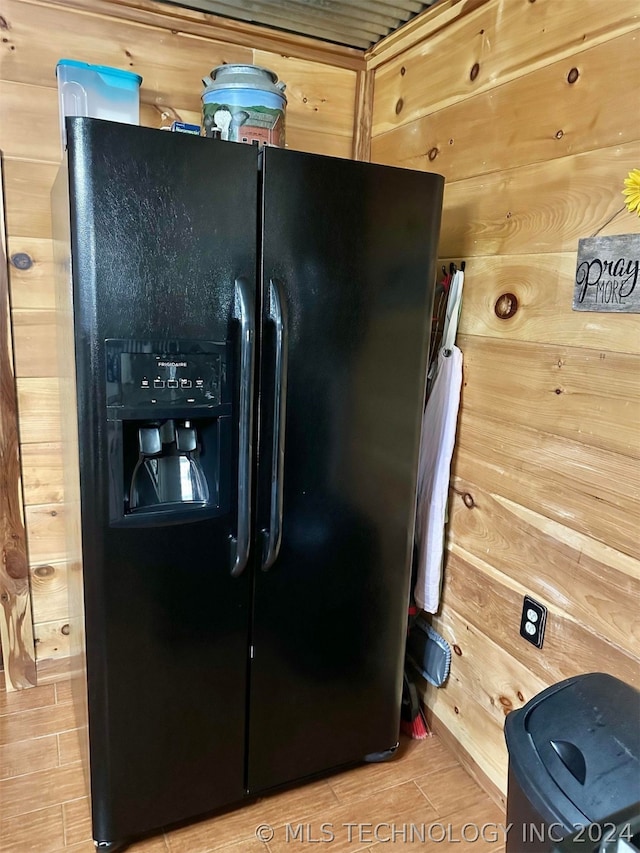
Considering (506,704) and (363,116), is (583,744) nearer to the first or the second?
(506,704)

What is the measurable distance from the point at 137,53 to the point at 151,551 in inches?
57.5

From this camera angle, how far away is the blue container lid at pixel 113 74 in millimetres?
1581

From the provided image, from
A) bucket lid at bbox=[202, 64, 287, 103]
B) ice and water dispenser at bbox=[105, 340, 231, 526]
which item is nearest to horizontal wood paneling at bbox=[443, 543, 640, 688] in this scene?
ice and water dispenser at bbox=[105, 340, 231, 526]

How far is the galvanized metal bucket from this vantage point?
155 centimetres

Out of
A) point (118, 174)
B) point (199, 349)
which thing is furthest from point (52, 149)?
point (199, 349)

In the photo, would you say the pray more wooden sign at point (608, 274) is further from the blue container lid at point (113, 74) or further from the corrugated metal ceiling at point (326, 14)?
the blue container lid at point (113, 74)

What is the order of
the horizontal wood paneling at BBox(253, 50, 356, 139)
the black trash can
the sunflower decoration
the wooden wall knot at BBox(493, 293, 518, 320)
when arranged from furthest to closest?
the horizontal wood paneling at BBox(253, 50, 356, 139)
the wooden wall knot at BBox(493, 293, 518, 320)
the sunflower decoration
the black trash can

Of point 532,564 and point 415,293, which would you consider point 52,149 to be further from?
point 532,564

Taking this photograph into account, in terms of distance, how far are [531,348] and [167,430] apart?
878 mm

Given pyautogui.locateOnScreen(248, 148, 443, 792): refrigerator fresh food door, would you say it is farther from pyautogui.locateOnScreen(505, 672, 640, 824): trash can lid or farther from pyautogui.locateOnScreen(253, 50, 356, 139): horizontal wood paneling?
pyautogui.locateOnScreen(253, 50, 356, 139): horizontal wood paneling

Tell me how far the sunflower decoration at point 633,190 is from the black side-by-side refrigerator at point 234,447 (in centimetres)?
43

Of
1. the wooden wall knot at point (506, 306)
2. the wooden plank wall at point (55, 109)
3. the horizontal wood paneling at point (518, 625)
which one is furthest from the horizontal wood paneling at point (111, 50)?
the horizontal wood paneling at point (518, 625)

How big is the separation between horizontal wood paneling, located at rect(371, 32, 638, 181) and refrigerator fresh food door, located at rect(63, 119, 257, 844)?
26.7 inches

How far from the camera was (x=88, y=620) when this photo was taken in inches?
54.0
